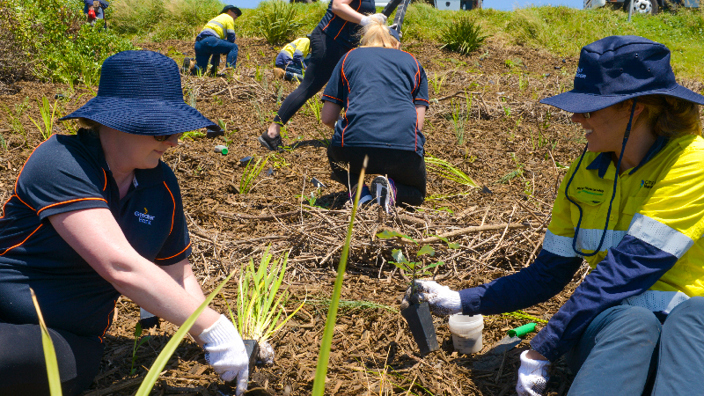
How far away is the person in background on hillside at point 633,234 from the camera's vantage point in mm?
1242

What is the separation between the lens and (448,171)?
3648 millimetres

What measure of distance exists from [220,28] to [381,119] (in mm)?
5255

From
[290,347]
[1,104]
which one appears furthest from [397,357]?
[1,104]

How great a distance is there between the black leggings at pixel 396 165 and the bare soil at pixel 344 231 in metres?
0.13

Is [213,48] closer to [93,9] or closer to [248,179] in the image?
[248,179]

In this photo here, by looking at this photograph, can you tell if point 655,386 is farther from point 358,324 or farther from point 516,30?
point 516,30

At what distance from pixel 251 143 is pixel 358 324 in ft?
8.36

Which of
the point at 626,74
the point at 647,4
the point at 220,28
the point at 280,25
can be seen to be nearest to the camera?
the point at 626,74

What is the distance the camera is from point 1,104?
4.56m

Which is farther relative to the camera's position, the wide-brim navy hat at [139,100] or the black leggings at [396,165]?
the black leggings at [396,165]

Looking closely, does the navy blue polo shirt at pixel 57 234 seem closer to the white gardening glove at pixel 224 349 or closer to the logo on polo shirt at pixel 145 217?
the logo on polo shirt at pixel 145 217

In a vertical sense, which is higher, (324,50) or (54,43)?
(324,50)

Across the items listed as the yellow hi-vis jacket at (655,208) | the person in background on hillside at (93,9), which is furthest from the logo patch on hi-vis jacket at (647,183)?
the person in background on hillside at (93,9)

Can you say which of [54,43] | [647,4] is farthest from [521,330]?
[647,4]
